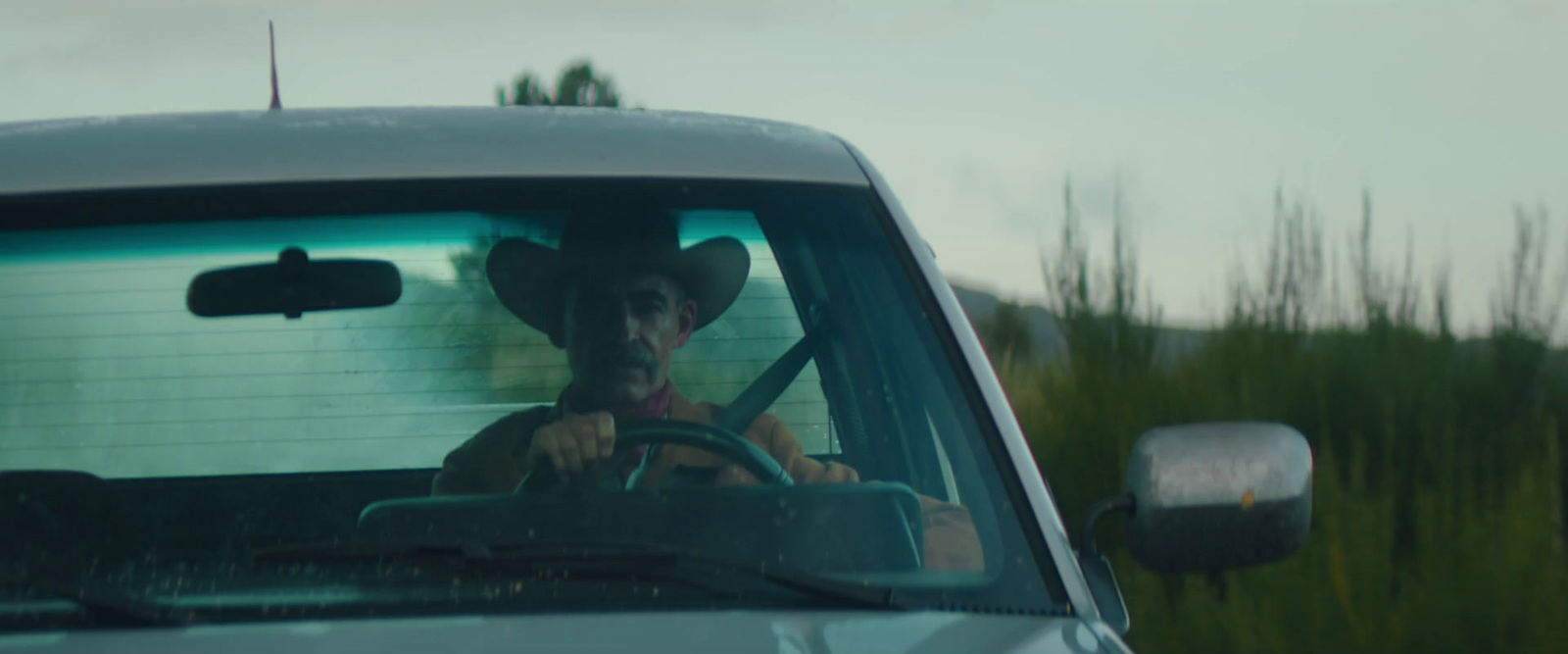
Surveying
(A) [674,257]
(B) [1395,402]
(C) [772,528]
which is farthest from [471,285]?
(B) [1395,402]

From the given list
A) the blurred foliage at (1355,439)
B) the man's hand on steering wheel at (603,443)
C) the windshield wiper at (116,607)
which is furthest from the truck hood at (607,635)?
the blurred foliage at (1355,439)

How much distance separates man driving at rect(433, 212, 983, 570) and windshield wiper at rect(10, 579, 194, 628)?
1.76 ft

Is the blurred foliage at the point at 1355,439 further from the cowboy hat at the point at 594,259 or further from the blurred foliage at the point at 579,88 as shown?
the blurred foliage at the point at 579,88

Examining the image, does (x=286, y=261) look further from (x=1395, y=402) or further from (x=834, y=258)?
(x=1395, y=402)

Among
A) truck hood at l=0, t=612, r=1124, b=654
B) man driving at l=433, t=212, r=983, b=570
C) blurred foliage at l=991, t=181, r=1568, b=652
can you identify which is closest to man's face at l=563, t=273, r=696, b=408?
man driving at l=433, t=212, r=983, b=570

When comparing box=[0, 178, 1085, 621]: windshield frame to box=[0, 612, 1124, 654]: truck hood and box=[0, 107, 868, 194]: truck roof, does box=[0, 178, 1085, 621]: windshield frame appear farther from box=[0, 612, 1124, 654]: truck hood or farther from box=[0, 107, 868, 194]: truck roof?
box=[0, 612, 1124, 654]: truck hood

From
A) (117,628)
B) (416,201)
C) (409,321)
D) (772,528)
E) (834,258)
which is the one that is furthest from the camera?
(834,258)

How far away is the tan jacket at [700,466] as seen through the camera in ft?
6.34

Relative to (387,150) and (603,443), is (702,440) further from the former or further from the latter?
(387,150)

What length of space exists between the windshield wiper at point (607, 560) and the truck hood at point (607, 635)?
40 mm

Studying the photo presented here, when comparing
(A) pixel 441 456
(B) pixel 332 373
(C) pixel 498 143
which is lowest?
(A) pixel 441 456

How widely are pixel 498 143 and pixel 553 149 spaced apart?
0.22 feet

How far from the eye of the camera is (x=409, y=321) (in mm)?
2162

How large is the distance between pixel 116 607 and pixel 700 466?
0.73m
